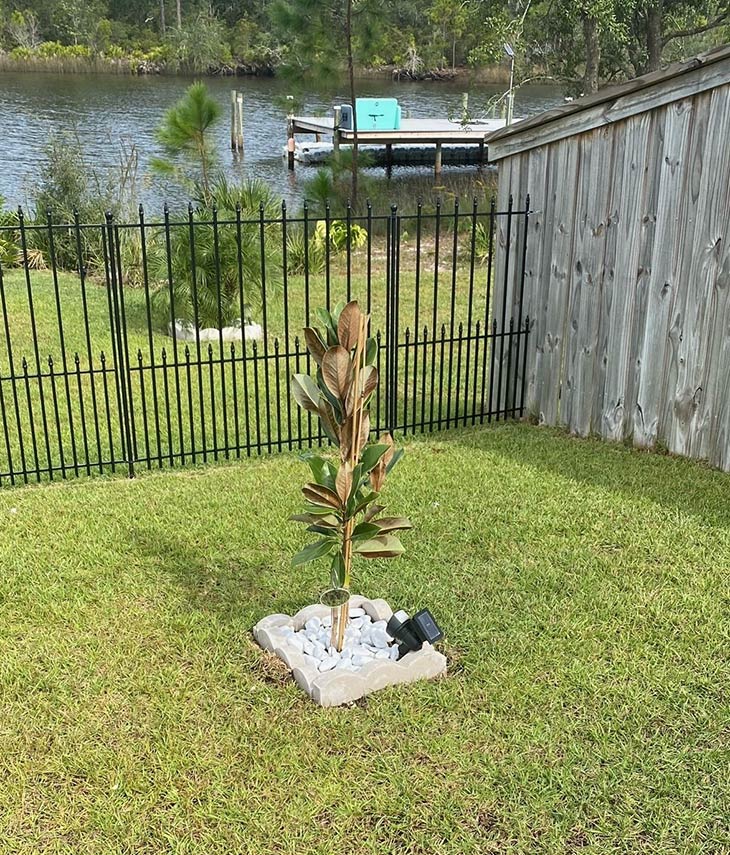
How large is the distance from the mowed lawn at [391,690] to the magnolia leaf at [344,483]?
32.7 inches

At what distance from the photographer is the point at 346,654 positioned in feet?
12.2

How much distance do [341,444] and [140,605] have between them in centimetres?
142

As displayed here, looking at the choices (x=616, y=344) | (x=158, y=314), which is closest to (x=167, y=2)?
(x=158, y=314)

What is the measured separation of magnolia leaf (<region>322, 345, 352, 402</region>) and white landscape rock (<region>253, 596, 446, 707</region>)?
1.11 meters

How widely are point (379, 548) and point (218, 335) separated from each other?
20.1ft

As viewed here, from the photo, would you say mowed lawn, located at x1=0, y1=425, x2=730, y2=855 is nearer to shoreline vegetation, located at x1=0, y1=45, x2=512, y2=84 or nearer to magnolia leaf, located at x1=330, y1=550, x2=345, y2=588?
magnolia leaf, located at x1=330, y1=550, x2=345, y2=588

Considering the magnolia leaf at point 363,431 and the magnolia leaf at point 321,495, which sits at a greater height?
the magnolia leaf at point 363,431

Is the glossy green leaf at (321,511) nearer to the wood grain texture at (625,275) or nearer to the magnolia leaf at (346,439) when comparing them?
the magnolia leaf at (346,439)

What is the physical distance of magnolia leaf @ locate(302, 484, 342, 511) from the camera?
3.45 meters

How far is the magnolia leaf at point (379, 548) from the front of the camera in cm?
357

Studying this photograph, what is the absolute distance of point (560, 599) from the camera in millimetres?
4176

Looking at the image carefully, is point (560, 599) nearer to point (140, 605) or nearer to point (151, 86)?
point (140, 605)

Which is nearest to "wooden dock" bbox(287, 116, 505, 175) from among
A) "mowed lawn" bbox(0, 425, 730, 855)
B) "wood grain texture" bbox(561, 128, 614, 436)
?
"wood grain texture" bbox(561, 128, 614, 436)

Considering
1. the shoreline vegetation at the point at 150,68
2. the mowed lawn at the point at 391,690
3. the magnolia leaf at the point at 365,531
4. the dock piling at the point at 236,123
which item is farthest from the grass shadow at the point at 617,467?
the shoreline vegetation at the point at 150,68
